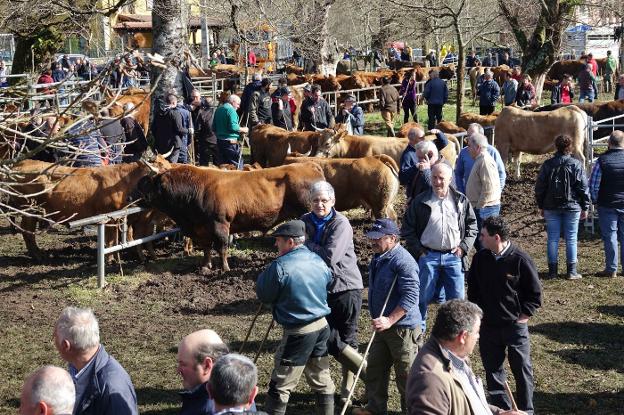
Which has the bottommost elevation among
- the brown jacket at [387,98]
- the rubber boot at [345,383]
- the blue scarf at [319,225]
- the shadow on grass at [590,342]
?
the shadow on grass at [590,342]

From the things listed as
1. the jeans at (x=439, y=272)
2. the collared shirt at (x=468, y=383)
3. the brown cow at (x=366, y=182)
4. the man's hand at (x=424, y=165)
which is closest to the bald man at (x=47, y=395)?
the collared shirt at (x=468, y=383)

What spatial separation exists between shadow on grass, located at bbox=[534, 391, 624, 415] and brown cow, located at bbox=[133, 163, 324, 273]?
17.9ft

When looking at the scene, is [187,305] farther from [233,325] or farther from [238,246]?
[238,246]

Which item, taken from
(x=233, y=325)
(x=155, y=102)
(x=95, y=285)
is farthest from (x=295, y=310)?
(x=155, y=102)

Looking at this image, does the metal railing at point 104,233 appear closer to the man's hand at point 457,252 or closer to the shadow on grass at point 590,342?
Answer: the man's hand at point 457,252

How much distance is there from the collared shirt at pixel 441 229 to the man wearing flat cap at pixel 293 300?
162 centimetres

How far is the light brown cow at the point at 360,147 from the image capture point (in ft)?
53.1

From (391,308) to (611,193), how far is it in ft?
17.3

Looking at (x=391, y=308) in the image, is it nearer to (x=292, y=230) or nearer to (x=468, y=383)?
(x=292, y=230)

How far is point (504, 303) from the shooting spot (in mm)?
6992

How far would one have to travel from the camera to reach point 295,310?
21.8ft

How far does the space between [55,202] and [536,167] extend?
34.2ft

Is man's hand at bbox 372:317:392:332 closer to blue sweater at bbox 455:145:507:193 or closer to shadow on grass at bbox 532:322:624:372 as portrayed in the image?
shadow on grass at bbox 532:322:624:372

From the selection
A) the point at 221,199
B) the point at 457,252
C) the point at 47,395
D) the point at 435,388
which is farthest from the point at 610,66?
the point at 47,395
